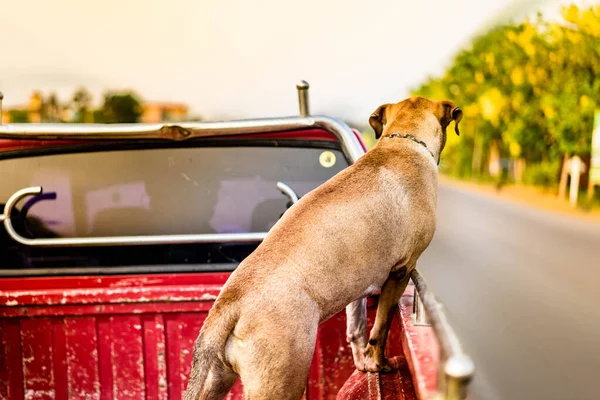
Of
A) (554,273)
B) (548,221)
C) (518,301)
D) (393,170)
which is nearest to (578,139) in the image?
(548,221)

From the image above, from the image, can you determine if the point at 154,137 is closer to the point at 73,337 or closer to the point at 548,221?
the point at 73,337

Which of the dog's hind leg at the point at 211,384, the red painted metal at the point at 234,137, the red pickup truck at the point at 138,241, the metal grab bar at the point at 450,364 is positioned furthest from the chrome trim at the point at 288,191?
the metal grab bar at the point at 450,364

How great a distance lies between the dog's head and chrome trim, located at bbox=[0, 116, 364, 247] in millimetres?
356

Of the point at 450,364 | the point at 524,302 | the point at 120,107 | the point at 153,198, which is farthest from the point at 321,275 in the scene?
the point at 120,107

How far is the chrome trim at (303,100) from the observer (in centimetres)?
287

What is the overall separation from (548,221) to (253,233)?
15114 millimetres

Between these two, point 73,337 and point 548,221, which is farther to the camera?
point 548,221

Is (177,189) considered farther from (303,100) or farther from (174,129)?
(303,100)

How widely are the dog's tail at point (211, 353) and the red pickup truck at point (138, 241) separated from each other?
61 cm

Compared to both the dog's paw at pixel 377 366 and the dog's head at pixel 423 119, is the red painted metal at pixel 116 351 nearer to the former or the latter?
the dog's paw at pixel 377 366

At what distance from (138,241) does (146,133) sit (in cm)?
52

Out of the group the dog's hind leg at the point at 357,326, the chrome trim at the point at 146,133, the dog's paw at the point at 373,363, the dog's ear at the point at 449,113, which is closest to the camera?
the dog's paw at the point at 373,363

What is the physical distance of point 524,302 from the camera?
26.0 feet

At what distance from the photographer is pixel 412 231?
Result: 2600 mm
